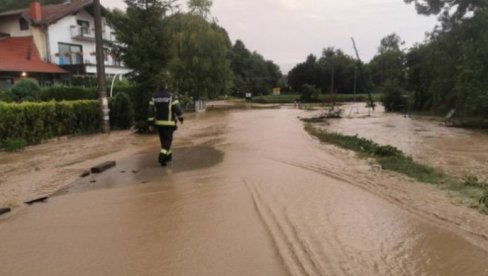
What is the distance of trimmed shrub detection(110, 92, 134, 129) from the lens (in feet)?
68.1

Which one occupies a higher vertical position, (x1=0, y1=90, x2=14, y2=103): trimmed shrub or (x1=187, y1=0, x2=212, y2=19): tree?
(x1=187, y1=0, x2=212, y2=19): tree

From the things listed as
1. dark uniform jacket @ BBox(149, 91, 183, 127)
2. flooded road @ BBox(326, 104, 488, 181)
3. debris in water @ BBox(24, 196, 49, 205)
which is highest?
dark uniform jacket @ BBox(149, 91, 183, 127)

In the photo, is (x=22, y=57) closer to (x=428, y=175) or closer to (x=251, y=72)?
(x=428, y=175)

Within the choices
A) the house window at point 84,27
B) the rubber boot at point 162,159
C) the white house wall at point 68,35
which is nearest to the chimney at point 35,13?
the white house wall at point 68,35

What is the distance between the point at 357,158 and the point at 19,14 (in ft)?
123

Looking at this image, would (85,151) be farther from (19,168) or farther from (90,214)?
(90,214)

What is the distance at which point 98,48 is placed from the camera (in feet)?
62.5

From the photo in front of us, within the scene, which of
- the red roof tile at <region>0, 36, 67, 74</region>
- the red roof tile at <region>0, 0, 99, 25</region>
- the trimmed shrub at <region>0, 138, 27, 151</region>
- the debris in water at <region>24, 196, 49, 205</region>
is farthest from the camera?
the red roof tile at <region>0, 0, 99, 25</region>

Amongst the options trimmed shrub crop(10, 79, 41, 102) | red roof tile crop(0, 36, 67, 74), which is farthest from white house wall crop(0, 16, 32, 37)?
trimmed shrub crop(10, 79, 41, 102)

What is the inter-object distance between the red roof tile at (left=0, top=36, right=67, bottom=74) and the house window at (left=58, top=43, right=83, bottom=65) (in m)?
1.65

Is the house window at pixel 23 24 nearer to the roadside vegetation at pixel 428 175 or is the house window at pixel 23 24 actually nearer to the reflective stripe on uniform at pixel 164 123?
the roadside vegetation at pixel 428 175

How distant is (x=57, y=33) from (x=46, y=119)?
27.2 m

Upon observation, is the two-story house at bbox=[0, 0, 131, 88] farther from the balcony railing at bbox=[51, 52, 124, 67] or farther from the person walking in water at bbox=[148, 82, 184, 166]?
the person walking in water at bbox=[148, 82, 184, 166]

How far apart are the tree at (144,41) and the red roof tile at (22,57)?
18.9 meters
